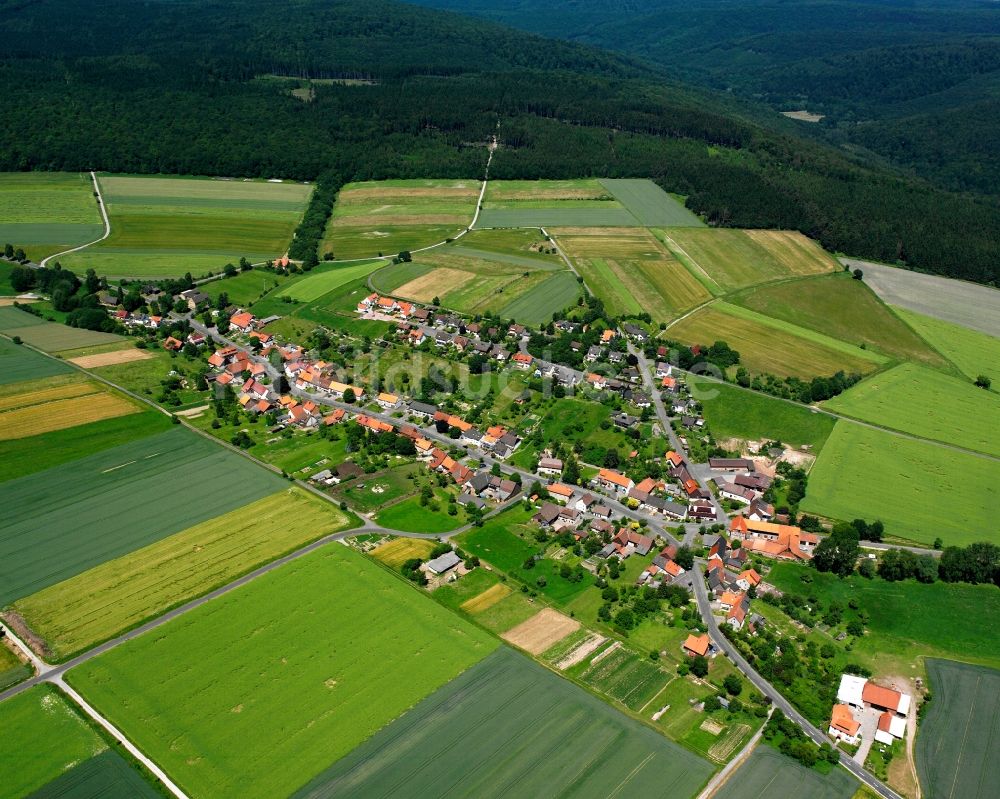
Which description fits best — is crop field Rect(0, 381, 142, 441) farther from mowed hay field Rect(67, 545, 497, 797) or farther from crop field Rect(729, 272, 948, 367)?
crop field Rect(729, 272, 948, 367)

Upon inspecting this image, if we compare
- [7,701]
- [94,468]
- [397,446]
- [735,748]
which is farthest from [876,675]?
[94,468]

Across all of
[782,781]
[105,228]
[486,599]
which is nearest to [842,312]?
[486,599]

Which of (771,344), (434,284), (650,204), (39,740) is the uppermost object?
(650,204)

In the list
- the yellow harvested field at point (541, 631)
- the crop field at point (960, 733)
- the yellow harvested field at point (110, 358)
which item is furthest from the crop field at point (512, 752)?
the yellow harvested field at point (110, 358)

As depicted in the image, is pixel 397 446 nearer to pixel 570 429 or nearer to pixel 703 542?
pixel 570 429

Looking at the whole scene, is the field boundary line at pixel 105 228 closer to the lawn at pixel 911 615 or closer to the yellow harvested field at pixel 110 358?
the yellow harvested field at pixel 110 358

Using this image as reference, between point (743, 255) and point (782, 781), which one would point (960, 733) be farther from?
point (743, 255)

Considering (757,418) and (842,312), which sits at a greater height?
(842,312)

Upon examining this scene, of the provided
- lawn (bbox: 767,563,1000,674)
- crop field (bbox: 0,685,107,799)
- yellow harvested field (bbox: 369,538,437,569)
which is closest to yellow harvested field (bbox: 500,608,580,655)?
yellow harvested field (bbox: 369,538,437,569)
